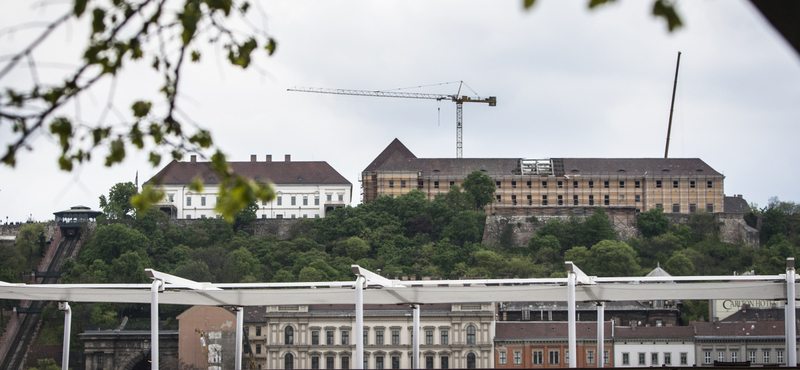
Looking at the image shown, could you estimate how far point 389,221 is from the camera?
97.1 meters

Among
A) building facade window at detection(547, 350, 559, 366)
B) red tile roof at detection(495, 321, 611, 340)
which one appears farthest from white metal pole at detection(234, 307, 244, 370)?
building facade window at detection(547, 350, 559, 366)

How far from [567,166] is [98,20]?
101m

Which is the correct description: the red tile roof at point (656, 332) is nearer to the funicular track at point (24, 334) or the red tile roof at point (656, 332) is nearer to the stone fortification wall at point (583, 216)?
the stone fortification wall at point (583, 216)

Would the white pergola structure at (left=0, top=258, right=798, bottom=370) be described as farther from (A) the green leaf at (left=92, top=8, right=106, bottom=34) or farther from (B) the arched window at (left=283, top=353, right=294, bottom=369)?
(B) the arched window at (left=283, top=353, right=294, bottom=369)

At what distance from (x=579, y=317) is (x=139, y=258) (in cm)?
3808

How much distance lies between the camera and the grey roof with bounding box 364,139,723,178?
102m

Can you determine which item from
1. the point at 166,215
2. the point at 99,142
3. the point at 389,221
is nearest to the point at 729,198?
the point at 389,221

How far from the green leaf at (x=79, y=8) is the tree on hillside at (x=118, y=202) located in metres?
95.1

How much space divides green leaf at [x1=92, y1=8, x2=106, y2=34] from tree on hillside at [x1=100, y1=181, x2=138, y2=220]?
94675 mm

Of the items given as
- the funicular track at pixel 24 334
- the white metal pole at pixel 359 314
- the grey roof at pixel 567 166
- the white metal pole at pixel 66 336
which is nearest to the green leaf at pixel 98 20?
the white metal pole at pixel 359 314

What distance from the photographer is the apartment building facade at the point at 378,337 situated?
57.8 metres

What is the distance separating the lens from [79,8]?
425 cm

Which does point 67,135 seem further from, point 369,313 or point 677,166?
point 677,166

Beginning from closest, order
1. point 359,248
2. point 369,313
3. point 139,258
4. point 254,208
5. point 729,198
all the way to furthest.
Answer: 1. point 369,313
2. point 139,258
3. point 359,248
4. point 254,208
5. point 729,198
